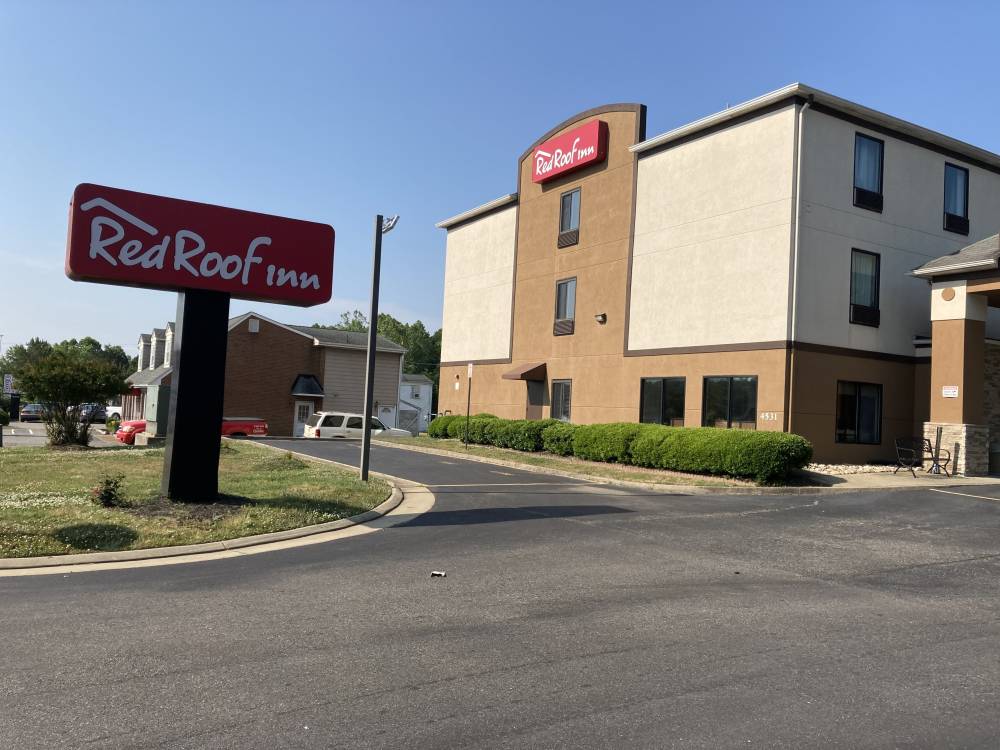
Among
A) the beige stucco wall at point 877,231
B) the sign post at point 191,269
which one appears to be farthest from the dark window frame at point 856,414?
the sign post at point 191,269

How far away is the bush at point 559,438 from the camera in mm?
23750

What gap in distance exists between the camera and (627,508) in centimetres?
1373

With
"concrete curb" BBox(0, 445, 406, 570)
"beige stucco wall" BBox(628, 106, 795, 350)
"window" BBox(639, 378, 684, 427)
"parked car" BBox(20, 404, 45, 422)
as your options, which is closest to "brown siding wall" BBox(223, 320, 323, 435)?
"beige stucco wall" BBox(628, 106, 795, 350)

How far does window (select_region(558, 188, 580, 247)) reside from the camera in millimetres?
29344

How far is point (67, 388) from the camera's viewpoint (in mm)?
25312

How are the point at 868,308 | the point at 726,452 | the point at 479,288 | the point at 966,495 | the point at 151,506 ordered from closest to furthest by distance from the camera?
1. the point at 151,506
2. the point at 966,495
3. the point at 726,452
4. the point at 868,308
5. the point at 479,288

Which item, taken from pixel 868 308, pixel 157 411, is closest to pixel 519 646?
pixel 868 308

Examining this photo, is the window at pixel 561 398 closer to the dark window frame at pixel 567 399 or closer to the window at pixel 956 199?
the dark window frame at pixel 567 399

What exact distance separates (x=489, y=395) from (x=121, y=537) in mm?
24457

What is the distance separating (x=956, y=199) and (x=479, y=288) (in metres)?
18.5

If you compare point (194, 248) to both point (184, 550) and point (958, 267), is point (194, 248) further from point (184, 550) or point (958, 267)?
point (958, 267)

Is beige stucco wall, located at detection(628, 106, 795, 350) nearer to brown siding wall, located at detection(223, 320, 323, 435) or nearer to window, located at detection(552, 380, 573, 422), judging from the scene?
window, located at detection(552, 380, 573, 422)

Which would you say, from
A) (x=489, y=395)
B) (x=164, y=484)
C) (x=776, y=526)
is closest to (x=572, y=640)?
(x=776, y=526)

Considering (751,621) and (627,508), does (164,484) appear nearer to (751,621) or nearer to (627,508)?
(627,508)
